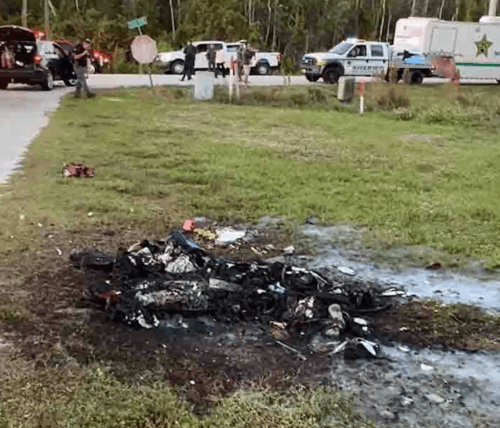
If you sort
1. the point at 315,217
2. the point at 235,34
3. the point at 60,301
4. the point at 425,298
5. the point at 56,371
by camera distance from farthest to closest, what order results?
the point at 235,34 → the point at 315,217 → the point at 425,298 → the point at 60,301 → the point at 56,371

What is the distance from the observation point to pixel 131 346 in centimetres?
449

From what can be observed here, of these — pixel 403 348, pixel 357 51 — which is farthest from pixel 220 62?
pixel 403 348

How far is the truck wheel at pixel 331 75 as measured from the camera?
106 feet

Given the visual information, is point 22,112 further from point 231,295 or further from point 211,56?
point 211,56

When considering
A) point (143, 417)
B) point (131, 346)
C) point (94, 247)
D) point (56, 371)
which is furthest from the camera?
point (94, 247)

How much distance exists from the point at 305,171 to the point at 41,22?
44295 millimetres

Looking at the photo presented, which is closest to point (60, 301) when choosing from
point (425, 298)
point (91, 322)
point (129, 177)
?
point (91, 322)

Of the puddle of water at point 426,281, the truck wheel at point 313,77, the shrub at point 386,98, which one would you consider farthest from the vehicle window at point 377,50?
the puddle of water at point 426,281

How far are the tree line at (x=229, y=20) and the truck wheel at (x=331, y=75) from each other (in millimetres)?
15058

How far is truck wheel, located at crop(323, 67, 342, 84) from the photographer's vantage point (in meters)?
32.4

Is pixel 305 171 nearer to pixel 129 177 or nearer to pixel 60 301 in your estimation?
pixel 129 177

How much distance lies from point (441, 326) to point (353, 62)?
2882 cm

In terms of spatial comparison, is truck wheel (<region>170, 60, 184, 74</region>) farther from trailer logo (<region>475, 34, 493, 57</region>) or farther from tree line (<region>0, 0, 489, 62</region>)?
trailer logo (<region>475, 34, 493, 57</region>)

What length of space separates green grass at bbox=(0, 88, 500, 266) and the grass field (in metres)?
0.02
